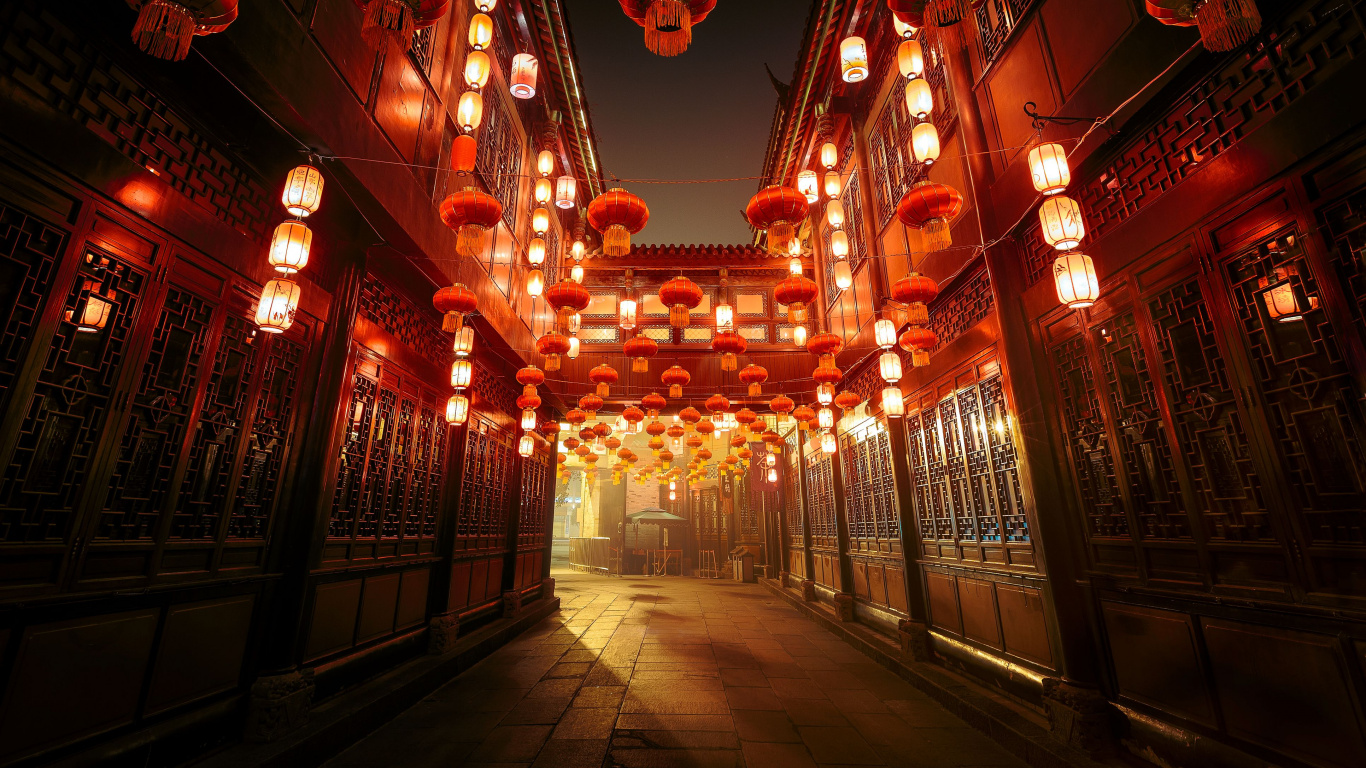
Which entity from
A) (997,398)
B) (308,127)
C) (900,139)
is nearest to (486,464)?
(308,127)

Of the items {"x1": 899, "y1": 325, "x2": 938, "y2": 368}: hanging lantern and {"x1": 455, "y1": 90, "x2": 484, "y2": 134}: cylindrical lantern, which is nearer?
{"x1": 455, "y1": 90, "x2": 484, "y2": 134}: cylindrical lantern

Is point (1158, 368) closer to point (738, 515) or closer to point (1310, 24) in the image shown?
point (1310, 24)

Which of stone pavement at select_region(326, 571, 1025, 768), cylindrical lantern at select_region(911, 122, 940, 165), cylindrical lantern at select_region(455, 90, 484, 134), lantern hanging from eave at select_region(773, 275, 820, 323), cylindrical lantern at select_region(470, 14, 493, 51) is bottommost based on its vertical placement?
stone pavement at select_region(326, 571, 1025, 768)

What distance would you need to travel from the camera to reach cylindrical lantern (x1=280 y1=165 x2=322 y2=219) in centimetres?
356

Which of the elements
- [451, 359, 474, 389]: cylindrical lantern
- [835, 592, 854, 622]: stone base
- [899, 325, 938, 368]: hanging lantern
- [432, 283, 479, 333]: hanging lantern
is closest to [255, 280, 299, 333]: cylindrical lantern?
[432, 283, 479, 333]: hanging lantern

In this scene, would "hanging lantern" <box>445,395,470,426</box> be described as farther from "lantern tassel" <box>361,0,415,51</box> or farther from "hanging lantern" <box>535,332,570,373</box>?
"lantern tassel" <box>361,0,415,51</box>

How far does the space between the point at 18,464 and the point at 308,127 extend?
252 centimetres

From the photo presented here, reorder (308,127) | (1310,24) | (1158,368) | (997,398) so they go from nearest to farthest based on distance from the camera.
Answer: (1310,24) → (1158,368) → (308,127) → (997,398)

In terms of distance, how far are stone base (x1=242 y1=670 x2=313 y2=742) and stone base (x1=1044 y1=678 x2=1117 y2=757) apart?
222 inches

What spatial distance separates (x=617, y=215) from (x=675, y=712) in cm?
465

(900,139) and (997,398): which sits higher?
(900,139)

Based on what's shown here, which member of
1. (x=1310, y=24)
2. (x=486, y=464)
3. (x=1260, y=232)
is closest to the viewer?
(x=1310, y=24)

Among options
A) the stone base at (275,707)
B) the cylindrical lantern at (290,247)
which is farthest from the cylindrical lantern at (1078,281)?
the stone base at (275,707)

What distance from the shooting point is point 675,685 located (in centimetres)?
561
